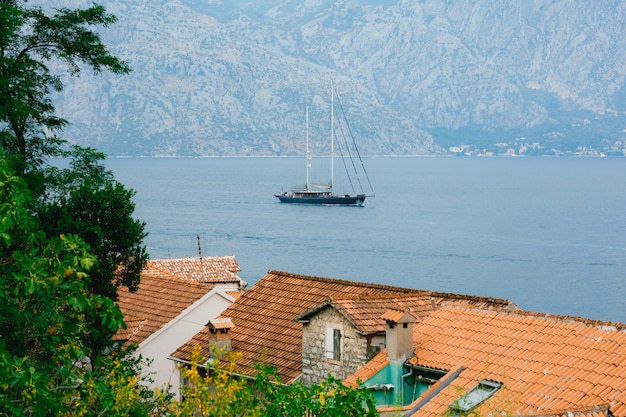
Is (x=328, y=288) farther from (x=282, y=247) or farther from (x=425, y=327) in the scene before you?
(x=282, y=247)

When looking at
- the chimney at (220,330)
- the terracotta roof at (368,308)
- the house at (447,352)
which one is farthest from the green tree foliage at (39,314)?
the chimney at (220,330)

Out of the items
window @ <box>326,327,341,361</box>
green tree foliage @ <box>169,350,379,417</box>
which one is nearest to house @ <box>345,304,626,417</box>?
window @ <box>326,327,341,361</box>

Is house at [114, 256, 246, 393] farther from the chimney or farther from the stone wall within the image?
the stone wall

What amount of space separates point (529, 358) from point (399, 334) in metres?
2.81

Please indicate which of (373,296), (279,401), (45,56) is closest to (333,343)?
(373,296)

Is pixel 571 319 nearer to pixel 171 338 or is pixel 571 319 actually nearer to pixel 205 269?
pixel 171 338

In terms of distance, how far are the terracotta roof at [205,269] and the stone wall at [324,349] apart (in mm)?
29927

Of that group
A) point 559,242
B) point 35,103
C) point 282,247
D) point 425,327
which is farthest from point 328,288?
point 559,242

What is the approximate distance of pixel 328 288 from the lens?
25922 millimetres

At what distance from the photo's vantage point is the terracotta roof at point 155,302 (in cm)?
3416

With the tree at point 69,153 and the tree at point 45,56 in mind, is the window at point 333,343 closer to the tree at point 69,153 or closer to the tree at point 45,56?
the tree at point 69,153

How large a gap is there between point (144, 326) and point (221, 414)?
76.5 ft

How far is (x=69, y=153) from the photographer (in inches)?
1028

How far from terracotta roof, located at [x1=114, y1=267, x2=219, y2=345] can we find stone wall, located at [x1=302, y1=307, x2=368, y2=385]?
12308 mm
